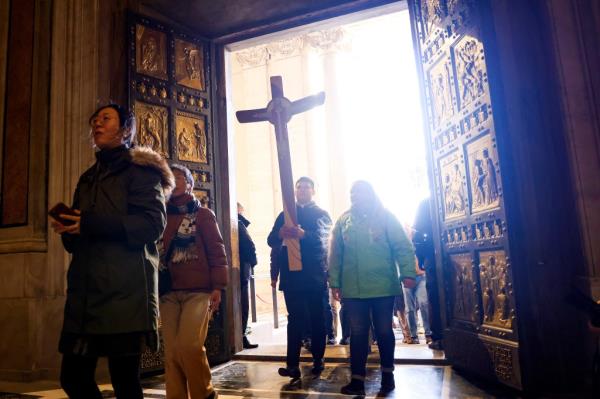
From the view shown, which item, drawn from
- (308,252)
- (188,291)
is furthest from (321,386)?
(188,291)

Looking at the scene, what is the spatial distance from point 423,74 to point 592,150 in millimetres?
1873

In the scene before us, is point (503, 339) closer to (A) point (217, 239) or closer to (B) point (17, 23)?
(A) point (217, 239)

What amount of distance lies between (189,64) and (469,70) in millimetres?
3350

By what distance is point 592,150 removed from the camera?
325 cm

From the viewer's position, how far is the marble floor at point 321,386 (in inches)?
138

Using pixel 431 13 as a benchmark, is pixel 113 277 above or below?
below

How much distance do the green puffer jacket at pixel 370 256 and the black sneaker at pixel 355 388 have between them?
2.11 ft

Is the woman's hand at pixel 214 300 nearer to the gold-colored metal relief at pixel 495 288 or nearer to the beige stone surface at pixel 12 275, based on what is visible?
the gold-colored metal relief at pixel 495 288

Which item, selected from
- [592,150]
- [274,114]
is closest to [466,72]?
[592,150]

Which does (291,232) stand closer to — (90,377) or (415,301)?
(90,377)

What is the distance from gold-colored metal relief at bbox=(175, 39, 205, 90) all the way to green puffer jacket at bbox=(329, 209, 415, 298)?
Result: 9.60 feet

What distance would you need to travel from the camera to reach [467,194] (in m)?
3.94

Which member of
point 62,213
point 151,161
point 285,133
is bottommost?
point 62,213

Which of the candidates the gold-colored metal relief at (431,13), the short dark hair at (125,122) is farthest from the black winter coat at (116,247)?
the gold-colored metal relief at (431,13)
